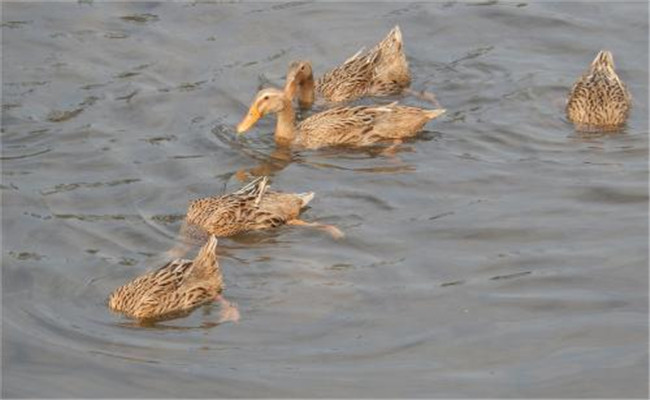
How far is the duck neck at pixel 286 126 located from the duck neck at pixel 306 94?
84cm

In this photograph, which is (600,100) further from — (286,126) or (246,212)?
(246,212)

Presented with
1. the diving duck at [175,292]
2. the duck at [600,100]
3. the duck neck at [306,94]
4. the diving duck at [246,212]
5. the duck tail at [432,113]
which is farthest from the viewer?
the duck neck at [306,94]

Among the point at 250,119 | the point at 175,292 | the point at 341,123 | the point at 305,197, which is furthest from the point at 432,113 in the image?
the point at 175,292

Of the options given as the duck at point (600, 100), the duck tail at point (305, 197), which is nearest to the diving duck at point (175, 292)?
the duck tail at point (305, 197)

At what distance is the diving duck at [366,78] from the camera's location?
1431 centimetres

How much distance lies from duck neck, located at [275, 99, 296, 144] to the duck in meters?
2.57

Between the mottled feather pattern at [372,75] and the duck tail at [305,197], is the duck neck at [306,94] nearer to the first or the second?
the mottled feather pattern at [372,75]

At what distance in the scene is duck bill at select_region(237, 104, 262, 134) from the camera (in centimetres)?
1322

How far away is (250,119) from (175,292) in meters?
3.49

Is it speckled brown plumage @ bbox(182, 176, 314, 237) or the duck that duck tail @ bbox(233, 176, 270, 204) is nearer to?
speckled brown plumage @ bbox(182, 176, 314, 237)

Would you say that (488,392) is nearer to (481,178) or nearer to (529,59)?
(481,178)

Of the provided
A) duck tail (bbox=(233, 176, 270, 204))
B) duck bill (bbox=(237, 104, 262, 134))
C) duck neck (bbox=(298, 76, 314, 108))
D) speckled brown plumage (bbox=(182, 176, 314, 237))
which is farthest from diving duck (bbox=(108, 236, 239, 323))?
duck neck (bbox=(298, 76, 314, 108))

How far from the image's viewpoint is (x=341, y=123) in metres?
13.3

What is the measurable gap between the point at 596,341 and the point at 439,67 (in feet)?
18.9
